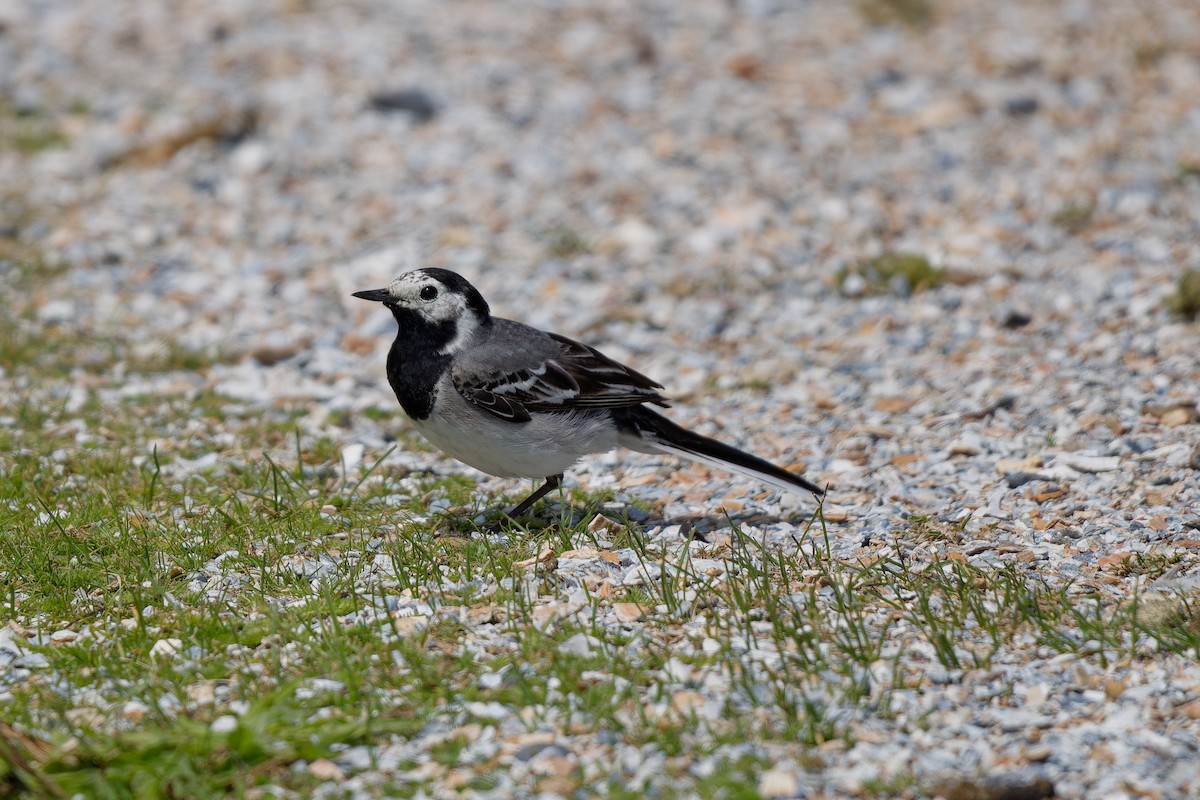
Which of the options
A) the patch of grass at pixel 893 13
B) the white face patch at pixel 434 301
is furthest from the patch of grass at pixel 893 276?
the patch of grass at pixel 893 13

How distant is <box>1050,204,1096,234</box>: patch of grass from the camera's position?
11.9m

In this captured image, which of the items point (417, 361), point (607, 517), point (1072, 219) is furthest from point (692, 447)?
point (1072, 219)

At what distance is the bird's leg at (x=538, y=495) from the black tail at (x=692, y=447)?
42 centimetres

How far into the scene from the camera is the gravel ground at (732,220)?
7.73 m

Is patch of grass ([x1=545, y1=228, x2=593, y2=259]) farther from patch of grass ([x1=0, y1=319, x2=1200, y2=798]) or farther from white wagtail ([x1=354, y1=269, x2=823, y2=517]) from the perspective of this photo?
patch of grass ([x1=0, y1=319, x2=1200, y2=798])

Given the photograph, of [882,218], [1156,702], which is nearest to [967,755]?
[1156,702]

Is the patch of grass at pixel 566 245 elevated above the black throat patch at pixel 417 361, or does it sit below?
above

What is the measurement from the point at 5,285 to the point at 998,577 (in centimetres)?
871

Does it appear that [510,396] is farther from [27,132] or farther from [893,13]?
[893,13]

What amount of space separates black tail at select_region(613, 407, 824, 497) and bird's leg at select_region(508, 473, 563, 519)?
1.39 ft

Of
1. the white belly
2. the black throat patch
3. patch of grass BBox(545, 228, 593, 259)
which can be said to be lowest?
the white belly

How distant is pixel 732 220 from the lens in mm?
12055

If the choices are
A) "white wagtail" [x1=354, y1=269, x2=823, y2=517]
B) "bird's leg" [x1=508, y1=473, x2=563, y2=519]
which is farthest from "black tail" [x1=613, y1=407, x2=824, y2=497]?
"bird's leg" [x1=508, y1=473, x2=563, y2=519]

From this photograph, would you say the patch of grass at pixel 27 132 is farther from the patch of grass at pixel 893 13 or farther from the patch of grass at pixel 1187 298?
the patch of grass at pixel 1187 298
